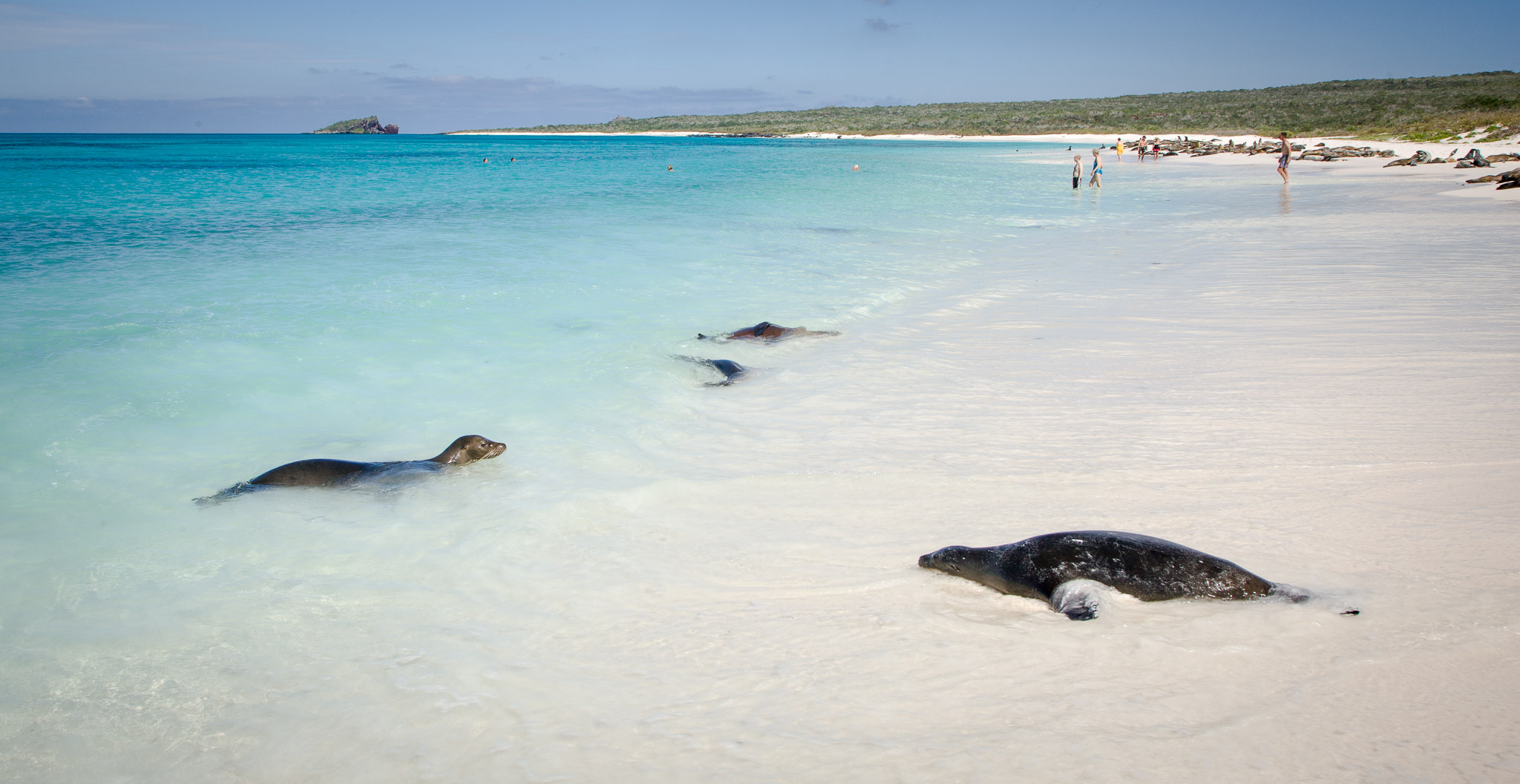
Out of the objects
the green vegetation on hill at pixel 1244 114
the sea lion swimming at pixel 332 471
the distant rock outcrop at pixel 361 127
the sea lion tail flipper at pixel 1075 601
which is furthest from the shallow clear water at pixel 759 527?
the distant rock outcrop at pixel 361 127

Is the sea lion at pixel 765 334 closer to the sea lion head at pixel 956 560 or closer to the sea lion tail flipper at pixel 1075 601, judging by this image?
the sea lion head at pixel 956 560

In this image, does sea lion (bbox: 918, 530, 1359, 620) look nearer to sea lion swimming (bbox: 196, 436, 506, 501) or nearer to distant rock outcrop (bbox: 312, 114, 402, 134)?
sea lion swimming (bbox: 196, 436, 506, 501)

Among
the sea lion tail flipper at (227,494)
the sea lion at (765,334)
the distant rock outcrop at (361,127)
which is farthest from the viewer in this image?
the distant rock outcrop at (361,127)

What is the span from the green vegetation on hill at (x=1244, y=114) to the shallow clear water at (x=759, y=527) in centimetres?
3765

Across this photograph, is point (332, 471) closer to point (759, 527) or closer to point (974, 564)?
point (759, 527)

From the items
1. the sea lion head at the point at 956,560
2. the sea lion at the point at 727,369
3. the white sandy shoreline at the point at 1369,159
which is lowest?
the sea lion head at the point at 956,560

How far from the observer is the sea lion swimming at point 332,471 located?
5105mm

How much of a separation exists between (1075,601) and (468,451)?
3.88 metres

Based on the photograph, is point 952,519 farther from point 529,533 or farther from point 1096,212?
point 1096,212

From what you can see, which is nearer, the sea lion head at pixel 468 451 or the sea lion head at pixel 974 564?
the sea lion head at pixel 974 564

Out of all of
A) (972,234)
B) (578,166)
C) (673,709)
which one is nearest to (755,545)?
(673,709)

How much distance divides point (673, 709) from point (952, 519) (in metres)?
2.03

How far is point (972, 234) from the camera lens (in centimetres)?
1689

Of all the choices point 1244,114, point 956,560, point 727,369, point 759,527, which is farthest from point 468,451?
point 1244,114
